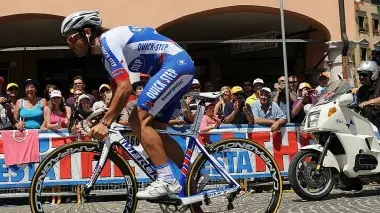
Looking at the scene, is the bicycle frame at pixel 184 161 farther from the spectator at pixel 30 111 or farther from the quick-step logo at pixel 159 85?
the spectator at pixel 30 111

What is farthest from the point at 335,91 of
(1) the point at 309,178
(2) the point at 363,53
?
(2) the point at 363,53

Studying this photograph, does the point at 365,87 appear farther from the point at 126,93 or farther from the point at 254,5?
the point at 254,5

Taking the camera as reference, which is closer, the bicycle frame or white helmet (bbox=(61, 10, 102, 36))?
white helmet (bbox=(61, 10, 102, 36))

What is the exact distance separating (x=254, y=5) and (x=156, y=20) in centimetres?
239

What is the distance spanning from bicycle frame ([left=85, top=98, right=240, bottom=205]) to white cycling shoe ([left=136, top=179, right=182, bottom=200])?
91mm

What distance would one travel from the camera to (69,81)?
19.1 meters

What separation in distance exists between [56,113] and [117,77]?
545cm

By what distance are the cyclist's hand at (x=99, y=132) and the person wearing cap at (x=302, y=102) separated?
6.22 m

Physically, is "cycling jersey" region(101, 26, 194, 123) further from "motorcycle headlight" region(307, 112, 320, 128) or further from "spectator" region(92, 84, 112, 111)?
"spectator" region(92, 84, 112, 111)

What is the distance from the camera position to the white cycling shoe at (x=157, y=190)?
15.0 ft

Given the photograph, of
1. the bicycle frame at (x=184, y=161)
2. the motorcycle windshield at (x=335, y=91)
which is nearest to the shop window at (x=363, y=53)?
the motorcycle windshield at (x=335, y=91)

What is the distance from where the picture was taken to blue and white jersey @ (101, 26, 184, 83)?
447 centimetres

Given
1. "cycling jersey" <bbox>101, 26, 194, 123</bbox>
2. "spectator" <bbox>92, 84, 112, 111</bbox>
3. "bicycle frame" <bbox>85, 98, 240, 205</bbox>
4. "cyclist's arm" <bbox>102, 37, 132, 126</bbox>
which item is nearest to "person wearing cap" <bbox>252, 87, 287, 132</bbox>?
"spectator" <bbox>92, 84, 112, 111</bbox>

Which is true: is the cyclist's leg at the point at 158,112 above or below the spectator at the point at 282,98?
below
